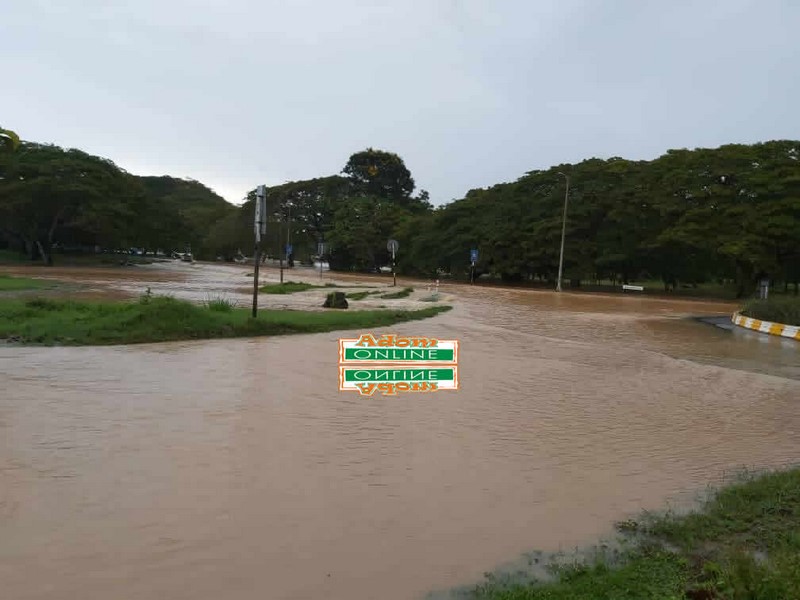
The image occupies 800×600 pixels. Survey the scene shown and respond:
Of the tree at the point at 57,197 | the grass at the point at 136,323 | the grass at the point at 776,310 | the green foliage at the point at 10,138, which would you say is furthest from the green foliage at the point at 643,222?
the green foliage at the point at 10,138

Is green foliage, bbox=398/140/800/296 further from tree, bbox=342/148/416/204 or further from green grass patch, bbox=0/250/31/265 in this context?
green grass patch, bbox=0/250/31/265

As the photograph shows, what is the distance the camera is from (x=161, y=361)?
1096cm

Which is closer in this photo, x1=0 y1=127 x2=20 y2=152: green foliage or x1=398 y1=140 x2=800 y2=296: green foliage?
x1=0 y1=127 x2=20 y2=152: green foliage

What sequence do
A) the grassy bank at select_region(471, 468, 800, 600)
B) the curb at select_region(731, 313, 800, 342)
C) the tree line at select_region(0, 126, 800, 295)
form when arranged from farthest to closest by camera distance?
the tree line at select_region(0, 126, 800, 295), the curb at select_region(731, 313, 800, 342), the grassy bank at select_region(471, 468, 800, 600)

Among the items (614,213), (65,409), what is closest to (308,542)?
(65,409)

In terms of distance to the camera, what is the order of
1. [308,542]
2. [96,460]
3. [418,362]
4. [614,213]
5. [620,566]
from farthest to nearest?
1. [614,213]
2. [418,362]
3. [96,460]
4. [308,542]
5. [620,566]

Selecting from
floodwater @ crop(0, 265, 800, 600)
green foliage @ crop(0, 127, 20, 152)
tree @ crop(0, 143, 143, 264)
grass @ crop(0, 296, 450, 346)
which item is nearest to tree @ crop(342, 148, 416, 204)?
tree @ crop(0, 143, 143, 264)

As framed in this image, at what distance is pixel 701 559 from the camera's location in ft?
14.2

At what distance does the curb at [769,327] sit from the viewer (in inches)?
771

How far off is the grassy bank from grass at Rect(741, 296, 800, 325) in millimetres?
17669

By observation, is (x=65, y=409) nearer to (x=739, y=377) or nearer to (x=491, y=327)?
(x=739, y=377)

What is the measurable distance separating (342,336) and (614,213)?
33.4m

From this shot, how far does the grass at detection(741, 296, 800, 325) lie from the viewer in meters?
21.0

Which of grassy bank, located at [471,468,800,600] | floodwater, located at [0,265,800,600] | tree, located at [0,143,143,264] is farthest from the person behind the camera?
tree, located at [0,143,143,264]
